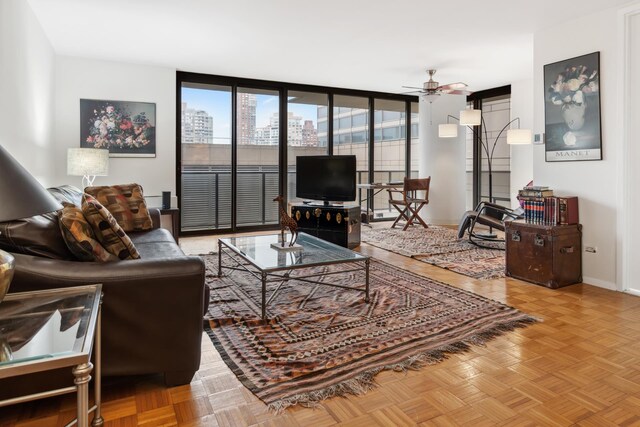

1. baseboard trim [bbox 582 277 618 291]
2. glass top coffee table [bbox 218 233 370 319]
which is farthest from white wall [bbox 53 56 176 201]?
baseboard trim [bbox 582 277 618 291]

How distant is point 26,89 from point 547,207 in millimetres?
4717

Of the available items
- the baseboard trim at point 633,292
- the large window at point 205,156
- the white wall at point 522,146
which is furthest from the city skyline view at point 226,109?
the baseboard trim at point 633,292

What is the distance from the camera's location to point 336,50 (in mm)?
4910

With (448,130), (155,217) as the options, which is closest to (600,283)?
(448,130)

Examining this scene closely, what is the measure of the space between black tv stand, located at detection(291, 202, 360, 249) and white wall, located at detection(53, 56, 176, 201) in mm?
2023

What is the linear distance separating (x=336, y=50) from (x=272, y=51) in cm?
77

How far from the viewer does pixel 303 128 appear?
689cm

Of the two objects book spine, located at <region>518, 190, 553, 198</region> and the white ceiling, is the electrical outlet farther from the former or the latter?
the white ceiling

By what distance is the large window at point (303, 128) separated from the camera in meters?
6.77

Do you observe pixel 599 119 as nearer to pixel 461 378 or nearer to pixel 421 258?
pixel 421 258

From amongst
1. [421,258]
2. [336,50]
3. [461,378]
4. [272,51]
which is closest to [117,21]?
[272,51]

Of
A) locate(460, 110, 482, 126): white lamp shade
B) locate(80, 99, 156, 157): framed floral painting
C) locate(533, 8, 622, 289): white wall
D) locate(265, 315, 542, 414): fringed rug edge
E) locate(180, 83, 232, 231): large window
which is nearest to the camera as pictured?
locate(265, 315, 542, 414): fringed rug edge

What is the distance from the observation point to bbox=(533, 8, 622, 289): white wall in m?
3.40

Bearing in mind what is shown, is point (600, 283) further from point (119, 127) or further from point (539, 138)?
point (119, 127)
